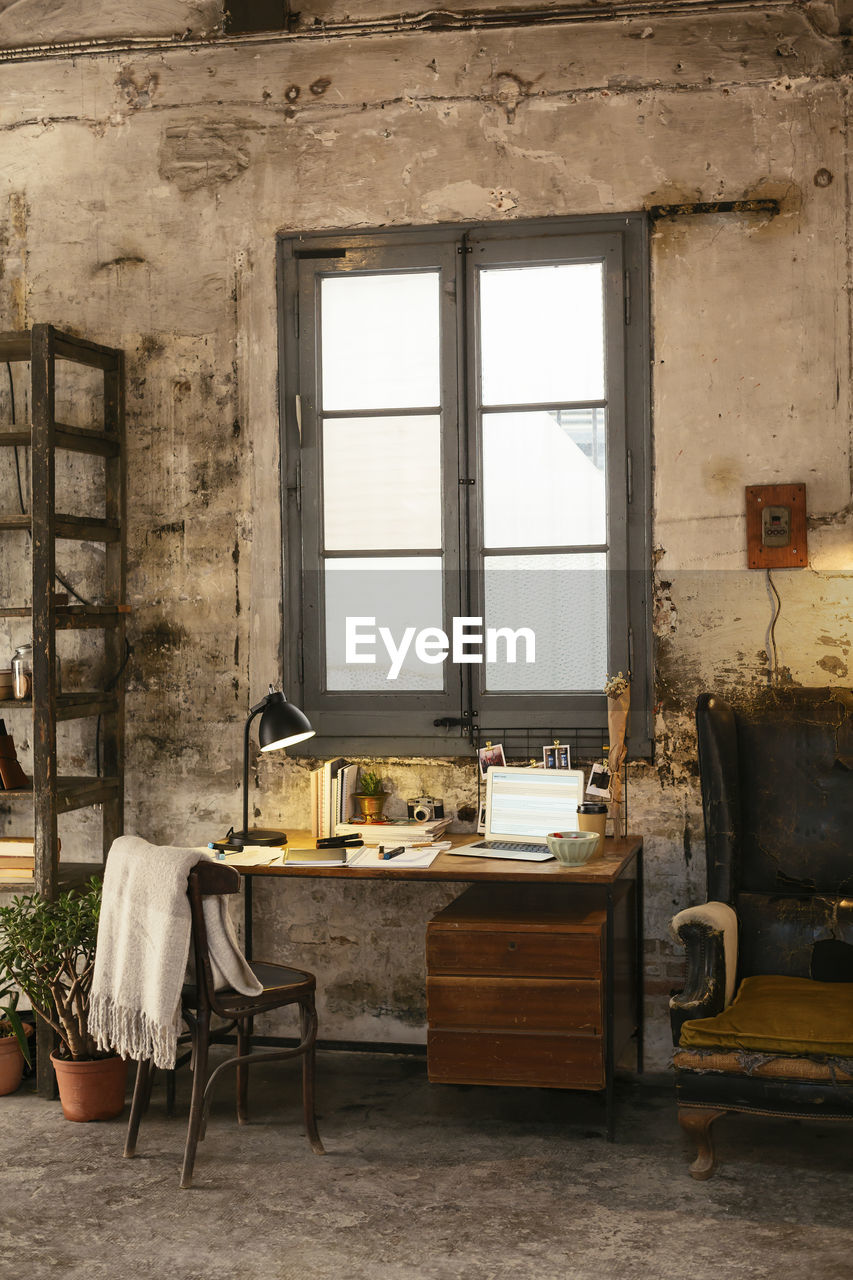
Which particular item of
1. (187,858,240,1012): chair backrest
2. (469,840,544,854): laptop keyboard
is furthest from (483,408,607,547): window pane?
(187,858,240,1012): chair backrest

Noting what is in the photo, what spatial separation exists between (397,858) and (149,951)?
0.87m

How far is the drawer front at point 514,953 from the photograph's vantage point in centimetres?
357

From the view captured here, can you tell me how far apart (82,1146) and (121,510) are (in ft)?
7.36

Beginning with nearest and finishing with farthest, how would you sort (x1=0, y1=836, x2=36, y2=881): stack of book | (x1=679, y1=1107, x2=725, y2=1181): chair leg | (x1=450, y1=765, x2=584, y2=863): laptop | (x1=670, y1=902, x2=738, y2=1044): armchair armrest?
(x1=679, y1=1107, x2=725, y2=1181): chair leg
(x1=670, y1=902, x2=738, y2=1044): armchair armrest
(x1=450, y1=765, x2=584, y2=863): laptop
(x1=0, y1=836, x2=36, y2=881): stack of book

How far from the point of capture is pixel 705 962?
358cm

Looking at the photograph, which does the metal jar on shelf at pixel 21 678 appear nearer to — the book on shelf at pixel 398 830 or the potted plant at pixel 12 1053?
the potted plant at pixel 12 1053

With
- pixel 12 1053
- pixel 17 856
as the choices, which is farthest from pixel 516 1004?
pixel 17 856

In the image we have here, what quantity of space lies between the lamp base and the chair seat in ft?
1.85

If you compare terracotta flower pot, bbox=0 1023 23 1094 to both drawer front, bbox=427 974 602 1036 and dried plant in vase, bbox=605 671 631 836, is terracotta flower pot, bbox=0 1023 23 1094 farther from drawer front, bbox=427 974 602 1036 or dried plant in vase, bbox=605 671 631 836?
dried plant in vase, bbox=605 671 631 836

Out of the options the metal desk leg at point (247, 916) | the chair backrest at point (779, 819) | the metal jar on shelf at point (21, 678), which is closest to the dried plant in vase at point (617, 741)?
the chair backrest at point (779, 819)

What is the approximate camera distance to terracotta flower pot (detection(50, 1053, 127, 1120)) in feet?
12.7

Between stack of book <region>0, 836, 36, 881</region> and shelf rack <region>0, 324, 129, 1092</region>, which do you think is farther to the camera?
stack of book <region>0, 836, 36, 881</region>

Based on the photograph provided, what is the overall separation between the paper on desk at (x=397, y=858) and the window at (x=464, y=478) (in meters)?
0.56

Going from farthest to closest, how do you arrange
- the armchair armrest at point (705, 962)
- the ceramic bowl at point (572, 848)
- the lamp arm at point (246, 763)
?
the lamp arm at point (246, 763)
the ceramic bowl at point (572, 848)
the armchair armrest at point (705, 962)
